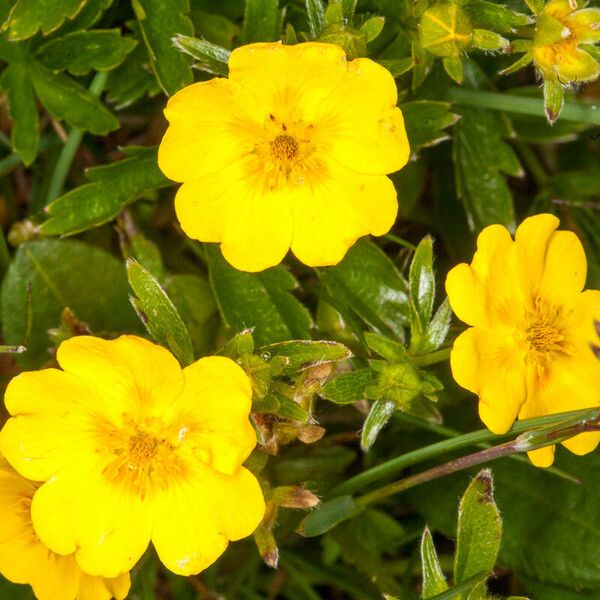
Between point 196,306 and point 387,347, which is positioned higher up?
point 387,347

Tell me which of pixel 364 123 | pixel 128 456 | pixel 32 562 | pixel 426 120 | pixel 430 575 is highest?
pixel 364 123

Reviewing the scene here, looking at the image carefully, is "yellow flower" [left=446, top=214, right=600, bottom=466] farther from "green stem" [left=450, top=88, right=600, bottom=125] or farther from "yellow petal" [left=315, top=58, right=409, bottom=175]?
"green stem" [left=450, top=88, right=600, bottom=125]

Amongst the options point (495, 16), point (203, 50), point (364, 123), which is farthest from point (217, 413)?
point (495, 16)

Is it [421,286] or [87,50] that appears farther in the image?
[87,50]

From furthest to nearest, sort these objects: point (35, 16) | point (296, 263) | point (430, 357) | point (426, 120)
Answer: point (296, 263)
point (426, 120)
point (35, 16)
point (430, 357)

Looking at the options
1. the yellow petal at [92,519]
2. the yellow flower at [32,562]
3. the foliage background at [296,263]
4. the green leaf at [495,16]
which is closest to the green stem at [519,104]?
the foliage background at [296,263]

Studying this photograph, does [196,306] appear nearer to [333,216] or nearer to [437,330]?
[333,216]

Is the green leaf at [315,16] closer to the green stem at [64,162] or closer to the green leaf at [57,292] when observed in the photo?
the green stem at [64,162]

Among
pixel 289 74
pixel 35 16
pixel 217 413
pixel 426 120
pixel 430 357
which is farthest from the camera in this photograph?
pixel 426 120
